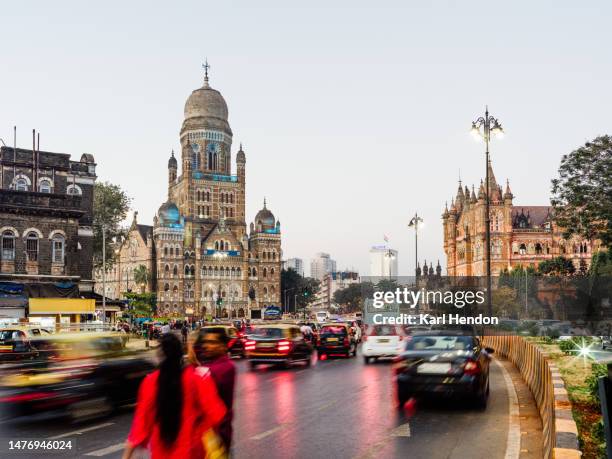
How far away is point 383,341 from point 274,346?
15.2 feet

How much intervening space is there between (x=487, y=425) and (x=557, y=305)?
215 ft

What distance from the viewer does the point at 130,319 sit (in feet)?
205

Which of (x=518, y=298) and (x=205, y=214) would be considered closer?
(x=518, y=298)

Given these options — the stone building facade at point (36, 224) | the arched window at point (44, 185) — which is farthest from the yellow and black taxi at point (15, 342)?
the arched window at point (44, 185)

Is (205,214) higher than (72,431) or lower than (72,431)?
higher

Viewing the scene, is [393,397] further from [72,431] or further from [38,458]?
[38,458]

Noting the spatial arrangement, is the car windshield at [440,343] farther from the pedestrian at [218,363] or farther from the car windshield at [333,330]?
the car windshield at [333,330]

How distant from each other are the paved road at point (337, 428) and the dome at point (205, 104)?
120 metres

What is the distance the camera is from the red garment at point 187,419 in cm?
466

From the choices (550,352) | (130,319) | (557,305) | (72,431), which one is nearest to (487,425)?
(72,431)

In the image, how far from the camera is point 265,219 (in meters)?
134

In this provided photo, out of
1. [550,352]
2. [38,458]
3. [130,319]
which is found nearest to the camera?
[38,458]

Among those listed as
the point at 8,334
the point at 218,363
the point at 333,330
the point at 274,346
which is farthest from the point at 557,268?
the point at 218,363

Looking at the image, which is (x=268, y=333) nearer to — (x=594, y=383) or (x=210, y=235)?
(x=594, y=383)
